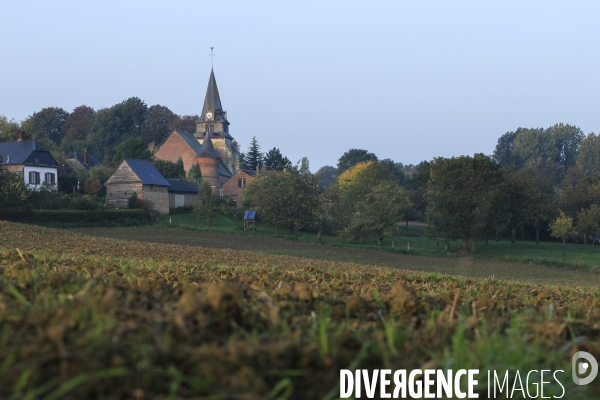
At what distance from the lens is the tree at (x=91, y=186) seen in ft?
240

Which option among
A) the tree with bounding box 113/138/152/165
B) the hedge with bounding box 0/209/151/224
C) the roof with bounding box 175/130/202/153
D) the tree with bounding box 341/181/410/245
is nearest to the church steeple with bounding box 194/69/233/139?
the roof with bounding box 175/130/202/153

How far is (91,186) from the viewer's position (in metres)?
73.4

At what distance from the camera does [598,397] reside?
3.56 metres

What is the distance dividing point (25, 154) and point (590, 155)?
122 meters

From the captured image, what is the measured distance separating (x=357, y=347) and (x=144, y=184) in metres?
70.0

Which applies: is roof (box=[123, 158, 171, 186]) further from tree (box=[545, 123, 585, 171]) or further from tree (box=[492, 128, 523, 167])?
tree (box=[545, 123, 585, 171])

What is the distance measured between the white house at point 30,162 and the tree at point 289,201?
23.1 m

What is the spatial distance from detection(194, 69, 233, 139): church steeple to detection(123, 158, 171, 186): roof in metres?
46.6

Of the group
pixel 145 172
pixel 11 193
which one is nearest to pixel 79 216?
pixel 11 193

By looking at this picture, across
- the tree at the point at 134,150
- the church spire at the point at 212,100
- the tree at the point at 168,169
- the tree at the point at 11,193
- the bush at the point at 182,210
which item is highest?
the church spire at the point at 212,100

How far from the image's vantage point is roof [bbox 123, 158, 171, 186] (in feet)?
236

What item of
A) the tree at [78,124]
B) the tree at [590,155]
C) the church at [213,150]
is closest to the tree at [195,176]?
the church at [213,150]

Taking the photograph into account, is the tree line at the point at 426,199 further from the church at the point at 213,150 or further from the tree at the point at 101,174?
the church at the point at 213,150

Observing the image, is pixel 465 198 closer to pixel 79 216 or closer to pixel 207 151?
pixel 79 216
